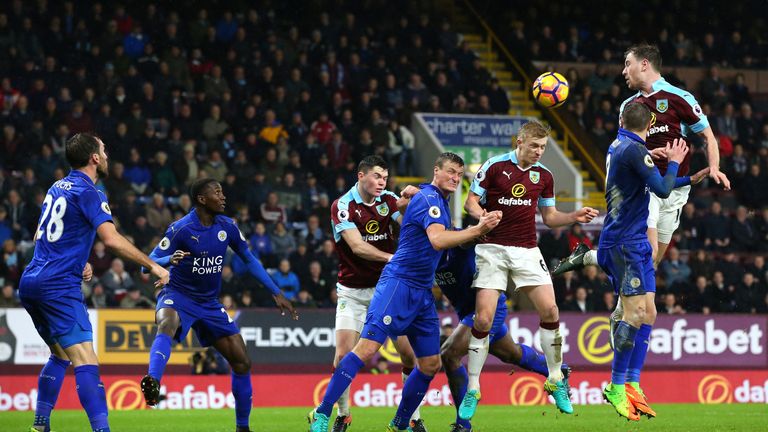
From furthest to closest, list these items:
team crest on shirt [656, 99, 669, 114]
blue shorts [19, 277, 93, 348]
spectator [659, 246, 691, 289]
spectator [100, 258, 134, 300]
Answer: spectator [659, 246, 691, 289]
spectator [100, 258, 134, 300]
team crest on shirt [656, 99, 669, 114]
blue shorts [19, 277, 93, 348]

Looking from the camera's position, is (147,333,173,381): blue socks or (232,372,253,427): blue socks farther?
(232,372,253,427): blue socks

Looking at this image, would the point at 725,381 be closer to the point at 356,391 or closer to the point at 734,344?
the point at 734,344

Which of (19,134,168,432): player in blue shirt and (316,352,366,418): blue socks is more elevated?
(19,134,168,432): player in blue shirt

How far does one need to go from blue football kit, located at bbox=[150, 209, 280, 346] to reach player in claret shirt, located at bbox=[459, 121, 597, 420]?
1959 mm

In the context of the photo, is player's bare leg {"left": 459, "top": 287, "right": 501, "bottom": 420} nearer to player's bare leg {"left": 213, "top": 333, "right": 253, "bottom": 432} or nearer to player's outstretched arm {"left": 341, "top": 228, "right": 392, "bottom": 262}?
player's outstretched arm {"left": 341, "top": 228, "right": 392, "bottom": 262}

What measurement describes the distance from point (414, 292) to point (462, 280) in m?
1.42

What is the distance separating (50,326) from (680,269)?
16193mm

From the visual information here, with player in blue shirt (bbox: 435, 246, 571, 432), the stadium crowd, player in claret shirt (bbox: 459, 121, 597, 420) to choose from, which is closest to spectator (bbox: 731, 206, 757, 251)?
the stadium crowd

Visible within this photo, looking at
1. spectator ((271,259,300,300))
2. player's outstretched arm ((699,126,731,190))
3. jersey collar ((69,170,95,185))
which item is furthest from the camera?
spectator ((271,259,300,300))

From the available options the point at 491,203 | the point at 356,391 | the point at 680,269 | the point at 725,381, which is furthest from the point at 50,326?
the point at 680,269

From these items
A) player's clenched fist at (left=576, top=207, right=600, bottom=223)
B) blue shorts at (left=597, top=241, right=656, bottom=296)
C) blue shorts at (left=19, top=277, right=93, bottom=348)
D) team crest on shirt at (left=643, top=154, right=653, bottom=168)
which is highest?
team crest on shirt at (left=643, top=154, right=653, bottom=168)

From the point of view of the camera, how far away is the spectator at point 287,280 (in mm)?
20297

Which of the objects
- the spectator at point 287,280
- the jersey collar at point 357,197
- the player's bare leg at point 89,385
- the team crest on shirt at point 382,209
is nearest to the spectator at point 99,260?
the spectator at point 287,280

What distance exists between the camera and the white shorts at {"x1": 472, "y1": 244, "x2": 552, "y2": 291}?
11008mm
